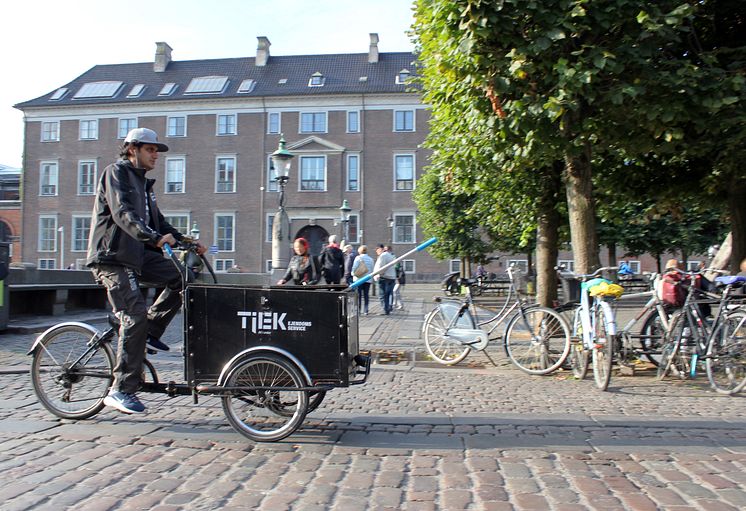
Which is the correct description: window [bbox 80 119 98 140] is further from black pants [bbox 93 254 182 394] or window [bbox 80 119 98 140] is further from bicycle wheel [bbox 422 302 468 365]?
black pants [bbox 93 254 182 394]

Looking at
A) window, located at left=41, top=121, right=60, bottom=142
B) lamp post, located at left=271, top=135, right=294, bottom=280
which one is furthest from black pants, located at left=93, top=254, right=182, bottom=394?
window, located at left=41, top=121, right=60, bottom=142

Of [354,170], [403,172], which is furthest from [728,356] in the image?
[354,170]

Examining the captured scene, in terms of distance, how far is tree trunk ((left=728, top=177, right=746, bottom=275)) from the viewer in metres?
8.41

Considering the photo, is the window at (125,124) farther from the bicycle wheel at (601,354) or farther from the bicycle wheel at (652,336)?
the bicycle wheel at (601,354)

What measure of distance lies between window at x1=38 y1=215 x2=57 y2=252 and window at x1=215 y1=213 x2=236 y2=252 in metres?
14.0

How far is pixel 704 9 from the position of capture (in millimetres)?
7105

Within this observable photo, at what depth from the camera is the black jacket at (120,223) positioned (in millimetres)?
4070

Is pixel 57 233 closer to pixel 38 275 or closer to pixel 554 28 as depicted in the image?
pixel 38 275

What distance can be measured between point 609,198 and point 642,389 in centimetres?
411

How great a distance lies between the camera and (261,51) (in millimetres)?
49312

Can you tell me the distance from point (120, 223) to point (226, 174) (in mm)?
44326

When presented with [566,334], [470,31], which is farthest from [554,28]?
[566,334]

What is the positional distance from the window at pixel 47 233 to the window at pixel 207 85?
1558 cm

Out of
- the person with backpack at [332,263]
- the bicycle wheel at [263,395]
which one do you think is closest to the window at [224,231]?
the person with backpack at [332,263]
